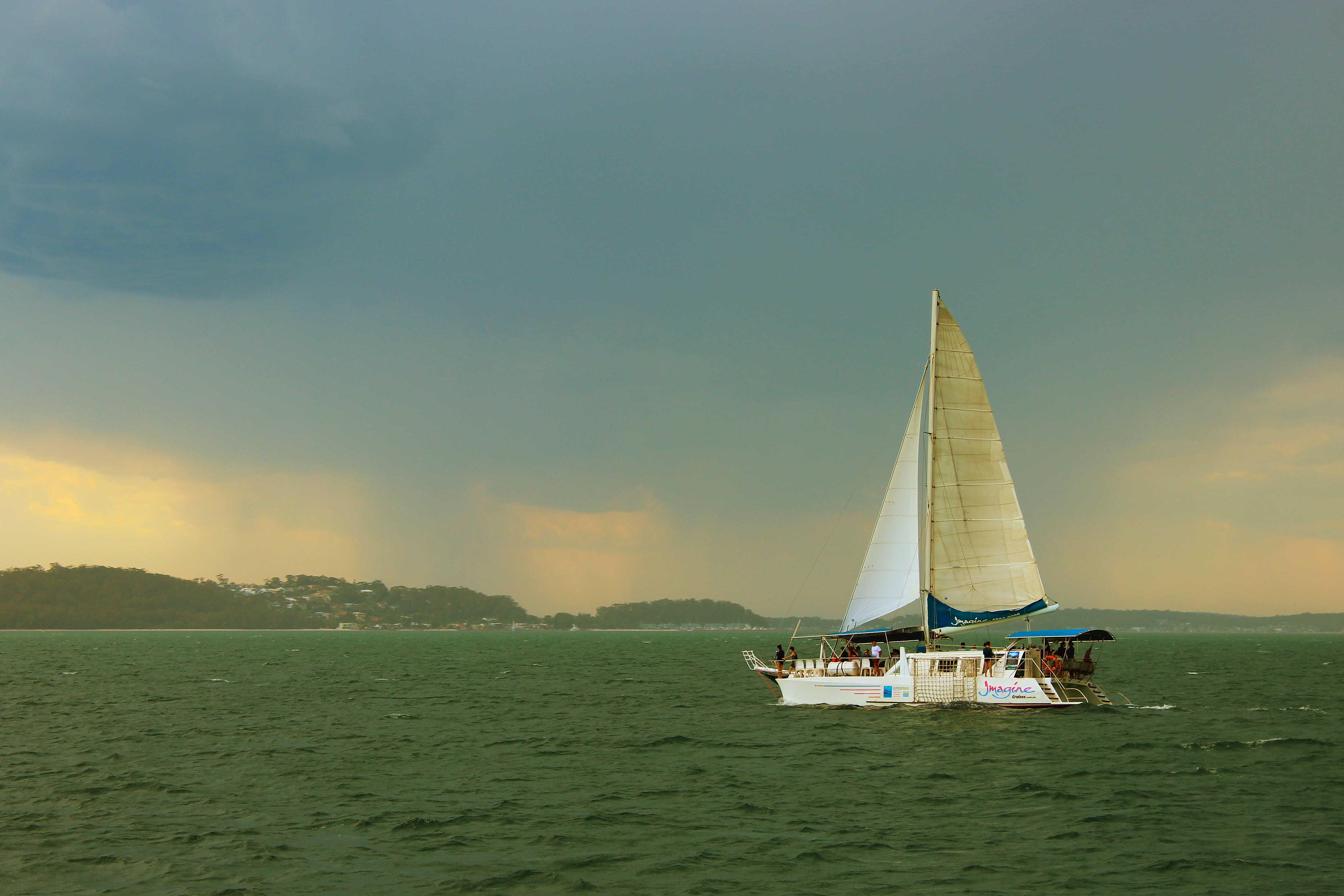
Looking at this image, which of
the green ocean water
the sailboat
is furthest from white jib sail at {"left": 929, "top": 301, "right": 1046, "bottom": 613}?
the green ocean water

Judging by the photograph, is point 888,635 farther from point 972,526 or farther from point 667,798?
point 667,798

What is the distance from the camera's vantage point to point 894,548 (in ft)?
143

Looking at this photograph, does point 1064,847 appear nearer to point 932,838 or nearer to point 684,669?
point 932,838

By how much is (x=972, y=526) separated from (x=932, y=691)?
739 cm

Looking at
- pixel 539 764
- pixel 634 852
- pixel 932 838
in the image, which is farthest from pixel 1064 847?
pixel 539 764

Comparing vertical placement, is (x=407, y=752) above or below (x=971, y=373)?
below

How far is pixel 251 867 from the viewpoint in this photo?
1838 cm

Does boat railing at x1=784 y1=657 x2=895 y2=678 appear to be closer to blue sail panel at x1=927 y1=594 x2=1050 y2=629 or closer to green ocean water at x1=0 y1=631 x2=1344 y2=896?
green ocean water at x1=0 y1=631 x2=1344 y2=896

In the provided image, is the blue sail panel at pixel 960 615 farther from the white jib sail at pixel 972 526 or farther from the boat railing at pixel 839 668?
the boat railing at pixel 839 668

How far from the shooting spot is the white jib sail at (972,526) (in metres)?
41.8

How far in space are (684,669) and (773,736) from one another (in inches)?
2067

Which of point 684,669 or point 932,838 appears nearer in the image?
point 932,838

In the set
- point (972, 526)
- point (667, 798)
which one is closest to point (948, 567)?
point (972, 526)

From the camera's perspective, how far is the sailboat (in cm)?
4112
